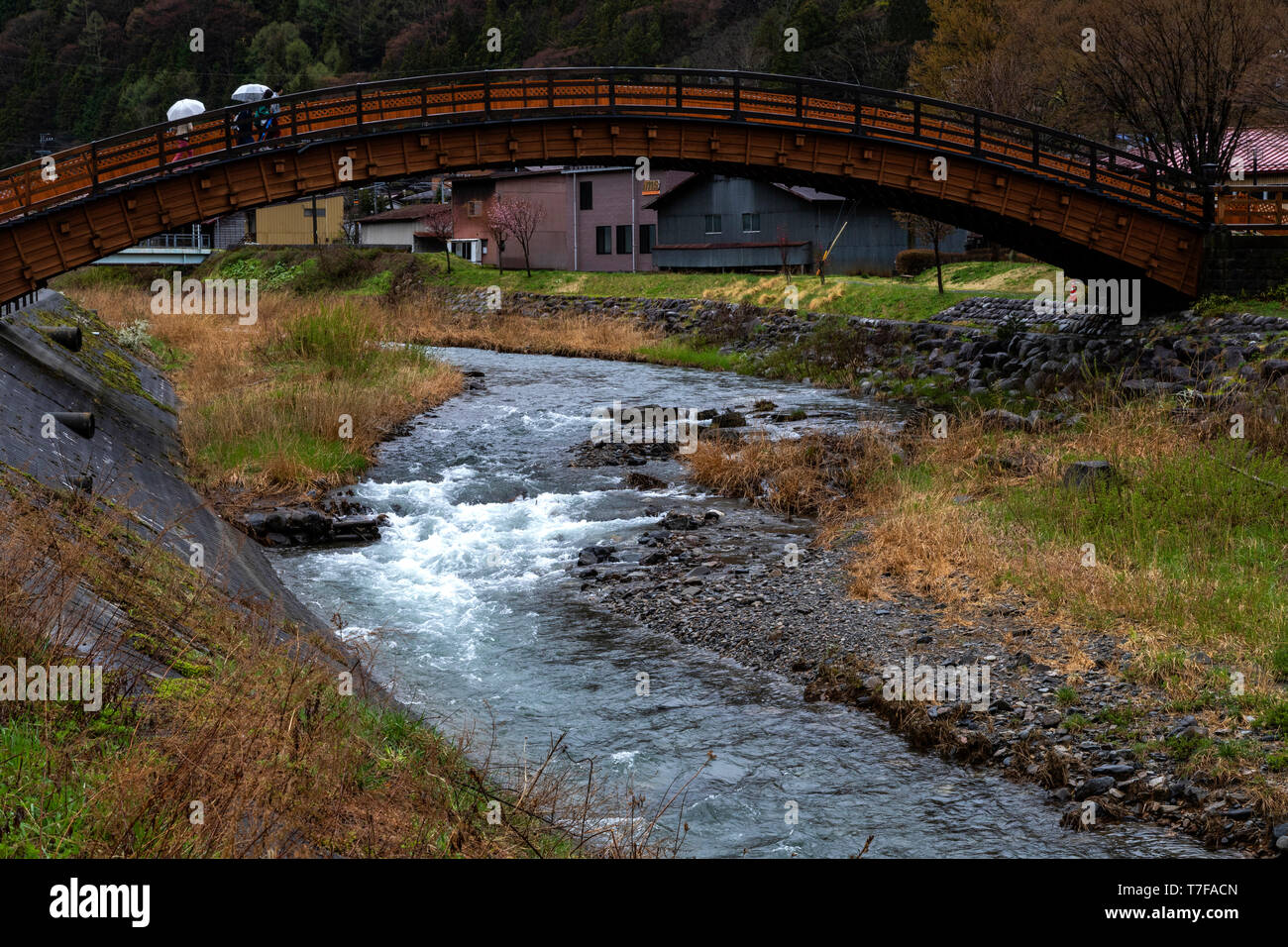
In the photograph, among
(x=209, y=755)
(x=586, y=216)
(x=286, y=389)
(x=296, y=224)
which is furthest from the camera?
(x=296, y=224)

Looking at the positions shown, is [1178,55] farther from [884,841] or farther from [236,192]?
[884,841]

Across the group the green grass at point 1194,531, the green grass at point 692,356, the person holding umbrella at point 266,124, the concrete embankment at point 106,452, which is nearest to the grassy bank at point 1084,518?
the green grass at point 1194,531

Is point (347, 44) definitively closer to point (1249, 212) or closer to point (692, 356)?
point (692, 356)

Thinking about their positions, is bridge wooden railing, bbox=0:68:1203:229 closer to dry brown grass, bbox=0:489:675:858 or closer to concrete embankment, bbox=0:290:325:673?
concrete embankment, bbox=0:290:325:673

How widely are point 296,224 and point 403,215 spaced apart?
30.7 ft

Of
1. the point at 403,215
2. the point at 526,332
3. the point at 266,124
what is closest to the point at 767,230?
the point at 526,332

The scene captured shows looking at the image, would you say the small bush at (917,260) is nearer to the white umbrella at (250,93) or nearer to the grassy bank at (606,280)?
the grassy bank at (606,280)

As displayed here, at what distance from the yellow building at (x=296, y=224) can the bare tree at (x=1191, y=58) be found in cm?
6018

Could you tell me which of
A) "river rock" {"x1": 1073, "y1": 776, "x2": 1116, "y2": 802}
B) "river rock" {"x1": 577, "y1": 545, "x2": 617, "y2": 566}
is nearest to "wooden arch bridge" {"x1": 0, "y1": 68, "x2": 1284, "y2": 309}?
"river rock" {"x1": 577, "y1": 545, "x2": 617, "y2": 566}

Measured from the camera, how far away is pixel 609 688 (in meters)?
12.7

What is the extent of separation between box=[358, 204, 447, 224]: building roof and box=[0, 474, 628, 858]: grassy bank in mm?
74778

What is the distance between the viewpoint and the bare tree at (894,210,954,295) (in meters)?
44.2

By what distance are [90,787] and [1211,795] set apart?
815 centimetres

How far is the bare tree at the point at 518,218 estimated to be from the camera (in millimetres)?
69625
